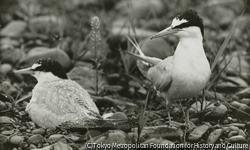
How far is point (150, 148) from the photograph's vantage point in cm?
319

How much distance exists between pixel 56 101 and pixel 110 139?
2.18 feet

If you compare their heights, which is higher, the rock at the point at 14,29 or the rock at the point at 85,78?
the rock at the point at 14,29

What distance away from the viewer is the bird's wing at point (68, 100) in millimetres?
3446

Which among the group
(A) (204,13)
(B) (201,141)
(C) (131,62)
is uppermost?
(A) (204,13)

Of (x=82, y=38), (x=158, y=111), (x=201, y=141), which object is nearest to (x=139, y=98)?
(x=158, y=111)

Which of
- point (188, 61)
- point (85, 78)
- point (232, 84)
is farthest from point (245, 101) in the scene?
point (85, 78)

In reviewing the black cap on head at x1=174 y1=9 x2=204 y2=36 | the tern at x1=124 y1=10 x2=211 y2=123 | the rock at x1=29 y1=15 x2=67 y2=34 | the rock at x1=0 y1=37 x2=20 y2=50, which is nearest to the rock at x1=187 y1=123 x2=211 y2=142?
the tern at x1=124 y1=10 x2=211 y2=123

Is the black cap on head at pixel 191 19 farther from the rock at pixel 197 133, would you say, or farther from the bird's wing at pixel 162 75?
the rock at pixel 197 133

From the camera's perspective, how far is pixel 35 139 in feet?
11.0

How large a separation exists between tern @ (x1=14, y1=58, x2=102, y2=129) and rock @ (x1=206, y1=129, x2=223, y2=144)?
0.91 m

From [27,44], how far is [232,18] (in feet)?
11.8

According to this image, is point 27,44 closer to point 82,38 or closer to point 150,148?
point 82,38

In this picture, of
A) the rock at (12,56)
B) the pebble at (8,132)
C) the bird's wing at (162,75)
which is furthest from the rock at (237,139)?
the rock at (12,56)

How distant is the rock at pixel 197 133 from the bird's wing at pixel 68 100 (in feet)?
2.52
